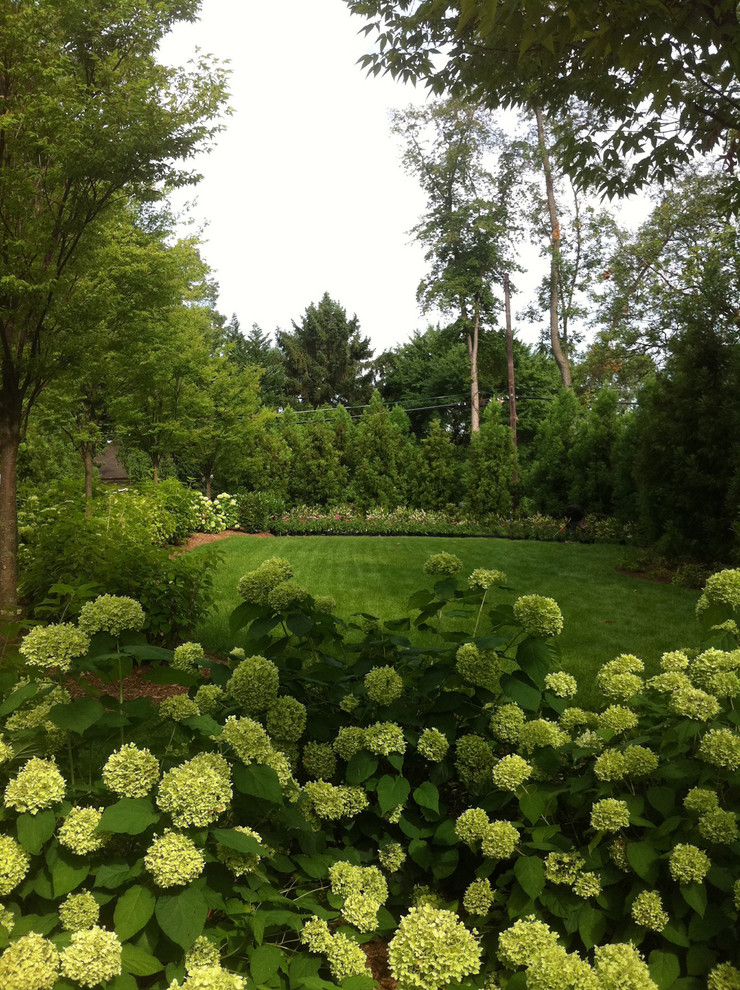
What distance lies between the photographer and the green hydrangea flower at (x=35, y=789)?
1.45 metres

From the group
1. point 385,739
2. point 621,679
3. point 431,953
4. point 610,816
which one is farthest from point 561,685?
point 431,953

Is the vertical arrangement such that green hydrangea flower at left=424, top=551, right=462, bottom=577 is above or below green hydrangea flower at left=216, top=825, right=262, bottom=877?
above

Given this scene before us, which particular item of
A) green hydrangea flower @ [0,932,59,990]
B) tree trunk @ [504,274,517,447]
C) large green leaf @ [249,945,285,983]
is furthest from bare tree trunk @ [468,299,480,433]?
green hydrangea flower @ [0,932,59,990]

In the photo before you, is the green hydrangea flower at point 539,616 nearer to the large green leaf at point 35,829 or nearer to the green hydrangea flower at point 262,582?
the green hydrangea flower at point 262,582

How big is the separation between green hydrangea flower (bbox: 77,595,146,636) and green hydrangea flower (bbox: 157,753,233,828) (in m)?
0.50

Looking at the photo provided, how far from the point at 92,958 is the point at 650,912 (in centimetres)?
129

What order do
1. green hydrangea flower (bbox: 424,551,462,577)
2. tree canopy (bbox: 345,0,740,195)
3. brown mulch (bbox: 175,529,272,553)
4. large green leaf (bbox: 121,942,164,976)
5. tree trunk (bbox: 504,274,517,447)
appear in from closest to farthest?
large green leaf (bbox: 121,942,164,976) < green hydrangea flower (bbox: 424,551,462,577) < tree canopy (bbox: 345,0,740,195) < brown mulch (bbox: 175,529,272,553) < tree trunk (bbox: 504,274,517,447)

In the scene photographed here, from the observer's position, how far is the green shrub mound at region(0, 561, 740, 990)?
1.43 meters

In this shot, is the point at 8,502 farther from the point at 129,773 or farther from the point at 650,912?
the point at 650,912

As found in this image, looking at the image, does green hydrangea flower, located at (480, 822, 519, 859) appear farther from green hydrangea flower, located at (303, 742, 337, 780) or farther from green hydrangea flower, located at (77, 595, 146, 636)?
green hydrangea flower, located at (77, 595, 146, 636)

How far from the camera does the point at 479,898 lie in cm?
181

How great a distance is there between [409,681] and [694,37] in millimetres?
4682

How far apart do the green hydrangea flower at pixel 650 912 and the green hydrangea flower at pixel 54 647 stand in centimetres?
155

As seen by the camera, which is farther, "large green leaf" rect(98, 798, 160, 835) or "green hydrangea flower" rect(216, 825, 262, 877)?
"green hydrangea flower" rect(216, 825, 262, 877)
